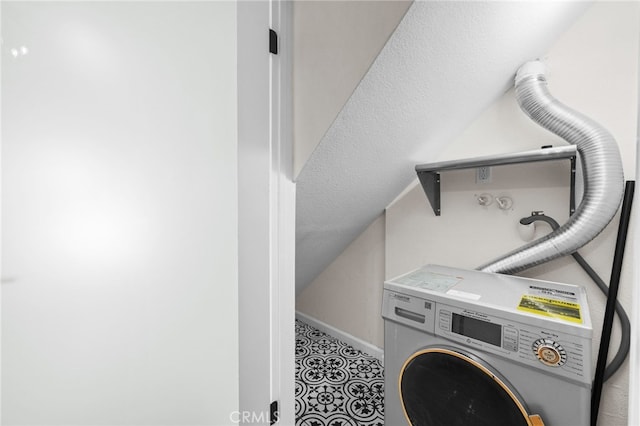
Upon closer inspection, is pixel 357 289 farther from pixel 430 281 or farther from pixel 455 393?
pixel 455 393

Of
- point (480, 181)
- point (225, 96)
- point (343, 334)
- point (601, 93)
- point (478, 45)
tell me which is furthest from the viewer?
point (343, 334)

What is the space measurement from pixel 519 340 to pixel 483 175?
871 mm

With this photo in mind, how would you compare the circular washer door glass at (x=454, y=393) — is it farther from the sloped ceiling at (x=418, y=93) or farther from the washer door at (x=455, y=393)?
the sloped ceiling at (x=418, y=93)

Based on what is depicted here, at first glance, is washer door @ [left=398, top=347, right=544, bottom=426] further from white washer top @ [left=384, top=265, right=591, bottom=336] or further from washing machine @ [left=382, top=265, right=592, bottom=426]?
white washer top @ [left=384, top=265, right=591, bottom=336]

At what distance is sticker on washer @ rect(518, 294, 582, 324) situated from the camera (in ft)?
2.72

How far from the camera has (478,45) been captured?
3.09ft

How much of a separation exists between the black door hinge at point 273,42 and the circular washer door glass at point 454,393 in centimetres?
119

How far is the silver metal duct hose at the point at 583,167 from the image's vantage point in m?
1.00

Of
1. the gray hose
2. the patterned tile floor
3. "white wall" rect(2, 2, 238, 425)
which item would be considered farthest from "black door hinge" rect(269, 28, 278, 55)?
the patterned tile floor

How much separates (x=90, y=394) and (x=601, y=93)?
1959 millimetres

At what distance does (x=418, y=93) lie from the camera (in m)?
1.02

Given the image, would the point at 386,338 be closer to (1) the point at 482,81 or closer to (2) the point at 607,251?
(2) the point at 607,251

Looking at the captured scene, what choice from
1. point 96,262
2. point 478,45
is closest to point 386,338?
point 96,262

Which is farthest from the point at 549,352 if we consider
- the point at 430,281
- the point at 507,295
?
the point at 430,281
